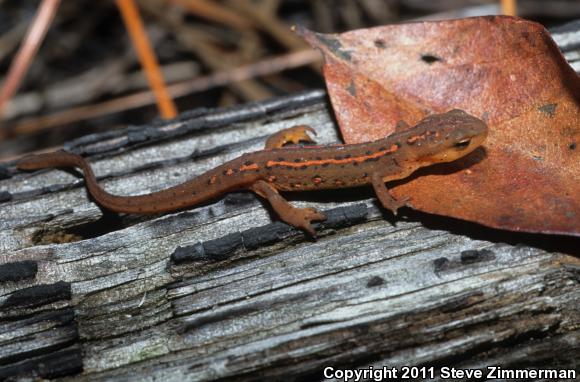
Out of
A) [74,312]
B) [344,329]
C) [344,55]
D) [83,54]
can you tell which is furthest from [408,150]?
[83,54]

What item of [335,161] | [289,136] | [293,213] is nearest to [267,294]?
[293,213]

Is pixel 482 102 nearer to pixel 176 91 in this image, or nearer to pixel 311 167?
pixel 311 167

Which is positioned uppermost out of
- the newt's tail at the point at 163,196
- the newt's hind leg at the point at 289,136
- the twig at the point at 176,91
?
the twig at the point at 176,91

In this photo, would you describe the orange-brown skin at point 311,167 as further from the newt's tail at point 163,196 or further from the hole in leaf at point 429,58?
the hole in leaf at point 429,58

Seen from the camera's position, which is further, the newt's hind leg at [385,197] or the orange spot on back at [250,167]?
the orange spot on back at [250,167]

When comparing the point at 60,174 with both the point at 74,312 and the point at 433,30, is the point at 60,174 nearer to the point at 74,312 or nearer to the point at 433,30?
the point at 74,312

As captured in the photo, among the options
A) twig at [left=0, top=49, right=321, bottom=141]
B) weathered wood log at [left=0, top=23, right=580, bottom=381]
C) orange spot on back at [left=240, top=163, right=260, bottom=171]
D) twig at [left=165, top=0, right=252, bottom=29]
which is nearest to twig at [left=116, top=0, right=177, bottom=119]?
twig at [left=0, top=49, right=321, bottom=141]

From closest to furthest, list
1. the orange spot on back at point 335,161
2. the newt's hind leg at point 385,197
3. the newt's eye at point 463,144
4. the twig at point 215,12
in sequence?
the newt's hind leg at point 385,197 < the newt's eye at point 463,144 < the orange spot on back at point 335,161 < the twig at point 215,12

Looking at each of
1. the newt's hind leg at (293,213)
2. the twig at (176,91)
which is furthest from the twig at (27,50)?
the newt's hind leg at (293,213)
